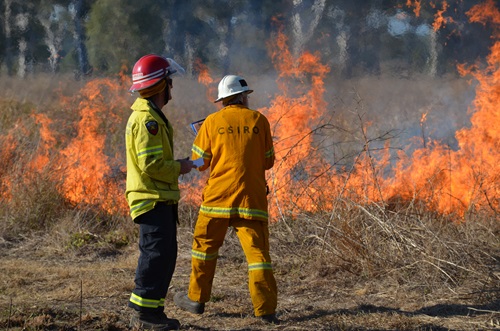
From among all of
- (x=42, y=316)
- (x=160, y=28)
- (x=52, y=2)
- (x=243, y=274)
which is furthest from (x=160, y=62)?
(x=52, y=2)

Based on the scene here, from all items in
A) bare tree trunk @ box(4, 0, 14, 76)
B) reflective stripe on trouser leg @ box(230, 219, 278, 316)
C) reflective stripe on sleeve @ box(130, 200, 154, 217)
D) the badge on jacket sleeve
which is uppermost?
bare tree trunk @ box(4, 0, 14, 76)

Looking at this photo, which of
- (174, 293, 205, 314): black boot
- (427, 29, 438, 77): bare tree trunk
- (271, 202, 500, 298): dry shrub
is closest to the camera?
(174, 293, 205, 314): black boot

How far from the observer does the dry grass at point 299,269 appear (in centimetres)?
489

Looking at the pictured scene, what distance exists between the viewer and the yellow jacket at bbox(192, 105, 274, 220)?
4801mm

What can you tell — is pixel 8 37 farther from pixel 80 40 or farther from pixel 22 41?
pixel 80 40

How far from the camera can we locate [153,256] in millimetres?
4391

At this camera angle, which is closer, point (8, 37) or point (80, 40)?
point (80, 40)

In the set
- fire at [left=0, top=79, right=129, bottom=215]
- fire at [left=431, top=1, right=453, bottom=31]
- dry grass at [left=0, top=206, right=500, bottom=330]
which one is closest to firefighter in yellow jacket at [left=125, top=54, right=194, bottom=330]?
dry grass at [left=0, top=206, right=500, bottom=330]

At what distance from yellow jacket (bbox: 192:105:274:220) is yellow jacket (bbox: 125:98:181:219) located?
434 millimetres

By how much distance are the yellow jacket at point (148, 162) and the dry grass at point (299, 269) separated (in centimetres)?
94

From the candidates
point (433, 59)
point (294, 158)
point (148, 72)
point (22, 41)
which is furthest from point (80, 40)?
point (148, 72)

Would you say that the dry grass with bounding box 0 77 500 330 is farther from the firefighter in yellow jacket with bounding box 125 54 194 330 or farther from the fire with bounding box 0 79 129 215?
the firefighter in yellow jacket with bounding box 125 54 194 330

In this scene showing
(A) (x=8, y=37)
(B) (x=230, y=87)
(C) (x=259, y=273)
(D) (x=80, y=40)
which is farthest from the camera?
(A) (x=8, y=37)

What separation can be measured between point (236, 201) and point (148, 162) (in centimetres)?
79
